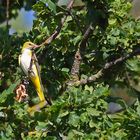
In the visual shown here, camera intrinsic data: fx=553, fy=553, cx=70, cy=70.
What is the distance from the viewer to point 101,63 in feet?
8.44

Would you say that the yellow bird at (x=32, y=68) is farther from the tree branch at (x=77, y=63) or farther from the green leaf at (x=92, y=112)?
the green leaf at (x=92, y=112)

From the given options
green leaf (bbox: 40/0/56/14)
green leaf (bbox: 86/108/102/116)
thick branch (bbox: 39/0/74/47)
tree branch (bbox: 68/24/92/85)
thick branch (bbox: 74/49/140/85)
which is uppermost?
green leaf (bbox: 40/0/56/14)

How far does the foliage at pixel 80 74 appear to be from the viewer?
2.02 m

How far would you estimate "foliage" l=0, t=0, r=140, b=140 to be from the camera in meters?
2.02

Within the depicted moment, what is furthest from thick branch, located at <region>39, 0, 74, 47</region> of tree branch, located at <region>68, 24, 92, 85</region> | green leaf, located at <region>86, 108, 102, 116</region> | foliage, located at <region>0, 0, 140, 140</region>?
green leaf, located at <region>86, 108, 102, 116</region>

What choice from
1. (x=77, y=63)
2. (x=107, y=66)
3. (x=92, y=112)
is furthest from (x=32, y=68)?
(x=92, y=112)

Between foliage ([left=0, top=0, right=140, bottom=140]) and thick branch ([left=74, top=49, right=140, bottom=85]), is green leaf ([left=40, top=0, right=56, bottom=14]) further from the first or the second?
thick branch ([left=74, top=49, right=140, bottom=85])

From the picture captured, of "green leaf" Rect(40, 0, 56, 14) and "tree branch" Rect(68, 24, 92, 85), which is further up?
"green leaf" Rect(40, 0, 56, 14)

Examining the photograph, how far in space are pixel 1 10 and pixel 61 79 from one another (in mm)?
1292

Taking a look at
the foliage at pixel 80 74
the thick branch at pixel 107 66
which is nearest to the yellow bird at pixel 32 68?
the foliage at pixel 80 74

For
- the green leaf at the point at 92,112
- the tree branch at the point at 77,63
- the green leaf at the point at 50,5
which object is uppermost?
the green leaf at the point at 50,5

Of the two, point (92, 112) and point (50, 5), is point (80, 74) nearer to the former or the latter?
point (50, 5)

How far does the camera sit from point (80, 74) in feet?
8.48

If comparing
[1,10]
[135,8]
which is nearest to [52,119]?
[135,8]
